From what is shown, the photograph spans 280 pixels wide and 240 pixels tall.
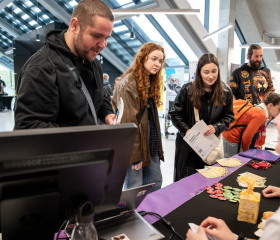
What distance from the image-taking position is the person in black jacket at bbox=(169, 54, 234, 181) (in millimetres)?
2143

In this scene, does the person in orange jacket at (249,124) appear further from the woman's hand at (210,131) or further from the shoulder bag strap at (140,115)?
the shoulder bag strap at (140,115)

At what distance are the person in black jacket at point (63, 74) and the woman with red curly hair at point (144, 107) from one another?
0.58 meters

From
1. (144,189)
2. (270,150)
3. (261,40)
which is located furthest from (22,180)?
(261,40)

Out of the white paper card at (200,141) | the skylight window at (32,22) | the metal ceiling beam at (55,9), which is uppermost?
the skylight window at (32,22)

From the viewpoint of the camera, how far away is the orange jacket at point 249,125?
2.43 m

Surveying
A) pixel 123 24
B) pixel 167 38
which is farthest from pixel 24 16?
pixel 167 38

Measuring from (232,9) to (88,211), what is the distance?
7.71 m

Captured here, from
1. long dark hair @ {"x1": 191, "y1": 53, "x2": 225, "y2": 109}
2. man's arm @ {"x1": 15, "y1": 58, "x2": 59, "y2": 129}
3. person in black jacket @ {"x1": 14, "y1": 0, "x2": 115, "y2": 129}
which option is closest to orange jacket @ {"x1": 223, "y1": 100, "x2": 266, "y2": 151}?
long dark hair @ {"x1": 191, "y1": 53, "x2": 225, "y2": 109}

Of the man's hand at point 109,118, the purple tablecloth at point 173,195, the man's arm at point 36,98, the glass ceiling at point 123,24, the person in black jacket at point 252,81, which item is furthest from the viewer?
the glass ceiling at point 123,24

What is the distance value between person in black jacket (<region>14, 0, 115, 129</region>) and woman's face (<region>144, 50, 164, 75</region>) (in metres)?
0.70

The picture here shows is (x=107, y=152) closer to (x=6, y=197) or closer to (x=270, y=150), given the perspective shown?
(x=6, y=197)

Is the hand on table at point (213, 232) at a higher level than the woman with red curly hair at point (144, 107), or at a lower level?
lower

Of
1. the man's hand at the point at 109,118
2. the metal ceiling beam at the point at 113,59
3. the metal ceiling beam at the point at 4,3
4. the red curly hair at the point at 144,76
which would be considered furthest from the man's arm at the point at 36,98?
the metal ceiling beam at the point at 113,59

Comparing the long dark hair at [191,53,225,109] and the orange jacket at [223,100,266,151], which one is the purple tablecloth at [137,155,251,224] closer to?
the long dark hair at [191,53,225,109]
